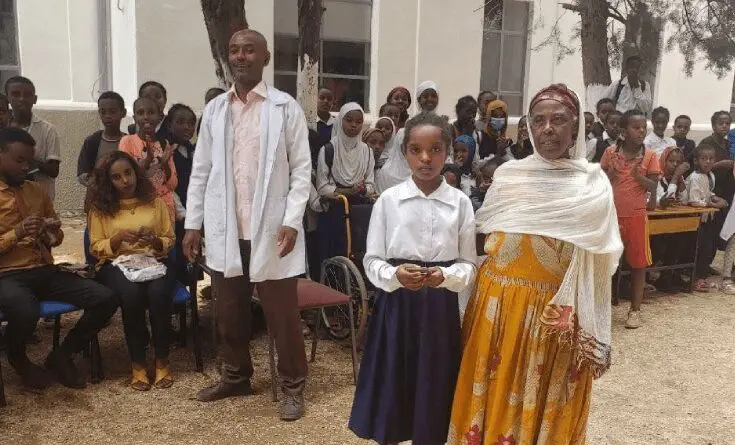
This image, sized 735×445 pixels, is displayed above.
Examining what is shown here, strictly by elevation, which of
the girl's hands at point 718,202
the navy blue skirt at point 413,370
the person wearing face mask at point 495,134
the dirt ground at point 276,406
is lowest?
the dirt ground at point 276,406

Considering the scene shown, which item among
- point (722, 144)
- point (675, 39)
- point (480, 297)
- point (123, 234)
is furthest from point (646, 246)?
point (675, 39)

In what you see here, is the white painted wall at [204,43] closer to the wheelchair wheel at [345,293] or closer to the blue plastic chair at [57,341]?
the wheelchair wheel at [345,293]

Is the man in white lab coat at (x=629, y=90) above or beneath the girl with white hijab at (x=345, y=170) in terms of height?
above

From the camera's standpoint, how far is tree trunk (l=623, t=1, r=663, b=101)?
895cm

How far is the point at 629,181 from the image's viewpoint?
523 cm

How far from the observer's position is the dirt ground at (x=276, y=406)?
3352mm

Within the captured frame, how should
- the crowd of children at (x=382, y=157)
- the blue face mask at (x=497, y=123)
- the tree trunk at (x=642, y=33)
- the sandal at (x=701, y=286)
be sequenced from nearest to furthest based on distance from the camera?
the crowd of children at (x=382, y=157) → the blue face mask at (x=497, y=123) → the sandal at (x=701, y=286) → the tree trunk at (x=642, y=33)

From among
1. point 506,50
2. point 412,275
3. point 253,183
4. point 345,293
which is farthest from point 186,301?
point 506,50

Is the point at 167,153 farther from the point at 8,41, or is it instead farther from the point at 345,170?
the point at 8,41

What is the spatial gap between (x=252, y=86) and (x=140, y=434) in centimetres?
184

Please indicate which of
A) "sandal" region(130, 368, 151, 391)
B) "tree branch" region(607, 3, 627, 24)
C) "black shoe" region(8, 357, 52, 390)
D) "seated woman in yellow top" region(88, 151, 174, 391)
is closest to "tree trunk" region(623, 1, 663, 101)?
"tree branch" region(607, 3, 627, 24)

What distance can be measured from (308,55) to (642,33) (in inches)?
230

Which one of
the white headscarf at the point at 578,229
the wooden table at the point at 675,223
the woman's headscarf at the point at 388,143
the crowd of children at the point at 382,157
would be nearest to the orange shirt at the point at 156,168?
the crowd of children at the point at 382,157

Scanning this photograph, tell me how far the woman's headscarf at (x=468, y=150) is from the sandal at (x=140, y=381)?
3.05 meters
